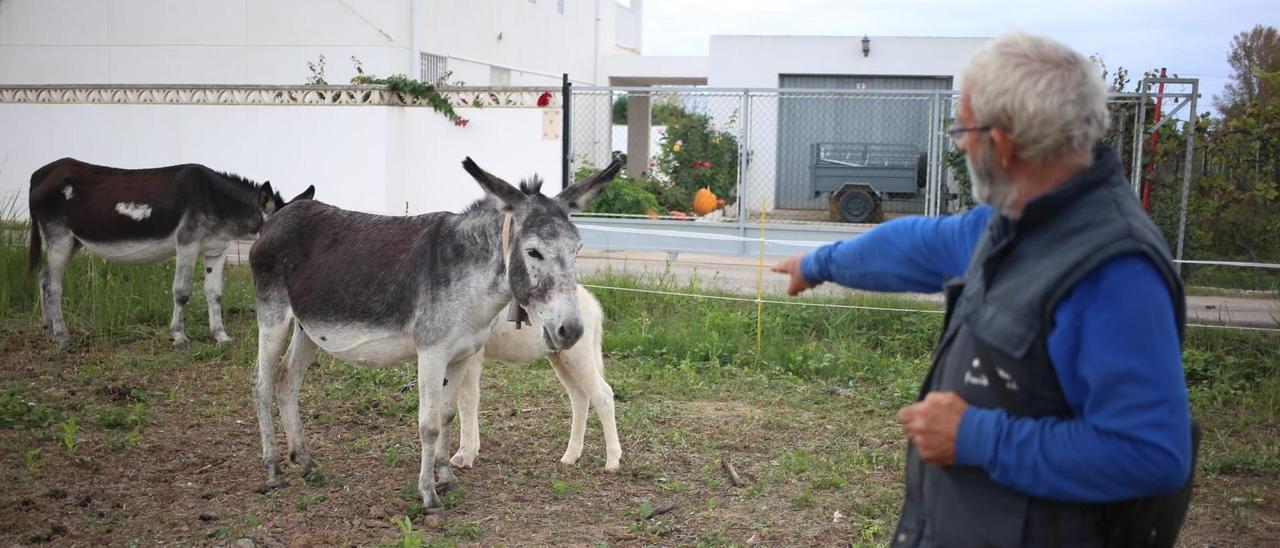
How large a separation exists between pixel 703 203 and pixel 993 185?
14499mm

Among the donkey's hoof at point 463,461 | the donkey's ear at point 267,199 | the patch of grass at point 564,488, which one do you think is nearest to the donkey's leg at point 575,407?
the patch of grass at point 564,488

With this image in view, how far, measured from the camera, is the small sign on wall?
15.3 meters

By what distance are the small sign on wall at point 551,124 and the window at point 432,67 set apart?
3.38 m

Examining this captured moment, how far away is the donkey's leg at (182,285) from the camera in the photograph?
1000cm

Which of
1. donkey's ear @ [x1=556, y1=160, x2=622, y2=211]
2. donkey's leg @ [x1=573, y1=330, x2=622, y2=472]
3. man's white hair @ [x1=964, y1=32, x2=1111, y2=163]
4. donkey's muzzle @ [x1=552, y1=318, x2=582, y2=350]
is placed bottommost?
donkey's leg @ [x1=573, y1=330, x2=622, y2=472]

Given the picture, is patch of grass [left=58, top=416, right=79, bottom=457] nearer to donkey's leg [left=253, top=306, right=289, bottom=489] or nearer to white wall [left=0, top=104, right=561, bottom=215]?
donkey's leg [left=253, top=306, right=289, bottom=489]

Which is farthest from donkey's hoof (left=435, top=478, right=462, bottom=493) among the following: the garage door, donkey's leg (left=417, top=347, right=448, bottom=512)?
the garage door

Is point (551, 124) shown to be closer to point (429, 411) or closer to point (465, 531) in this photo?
point (429, 411)

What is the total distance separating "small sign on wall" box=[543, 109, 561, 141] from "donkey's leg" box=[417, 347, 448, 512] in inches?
388

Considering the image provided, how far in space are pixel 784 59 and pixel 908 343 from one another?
11611 mm

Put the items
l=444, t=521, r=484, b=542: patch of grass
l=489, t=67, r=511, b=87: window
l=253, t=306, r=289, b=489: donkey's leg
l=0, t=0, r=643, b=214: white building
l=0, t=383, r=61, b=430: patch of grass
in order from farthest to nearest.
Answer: l=489, t=67, r=511, b=87: window → l=0, t=0, r=643, b=214: white building → l=0, t=383, r=61, b=430: patch of grass → l=253, t=306, r=289, b=489: donkey's leg → l=444, t=521, r=484, b=542: patch of grass

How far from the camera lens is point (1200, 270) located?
1239 cm

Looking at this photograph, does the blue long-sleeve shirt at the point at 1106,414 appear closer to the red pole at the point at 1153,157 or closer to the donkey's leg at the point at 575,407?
the donkey's leg at the point at 575,407

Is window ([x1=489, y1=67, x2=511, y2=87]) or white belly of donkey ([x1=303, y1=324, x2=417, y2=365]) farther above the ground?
window ([x1=489, y1=67, x2=511, y2=87])
